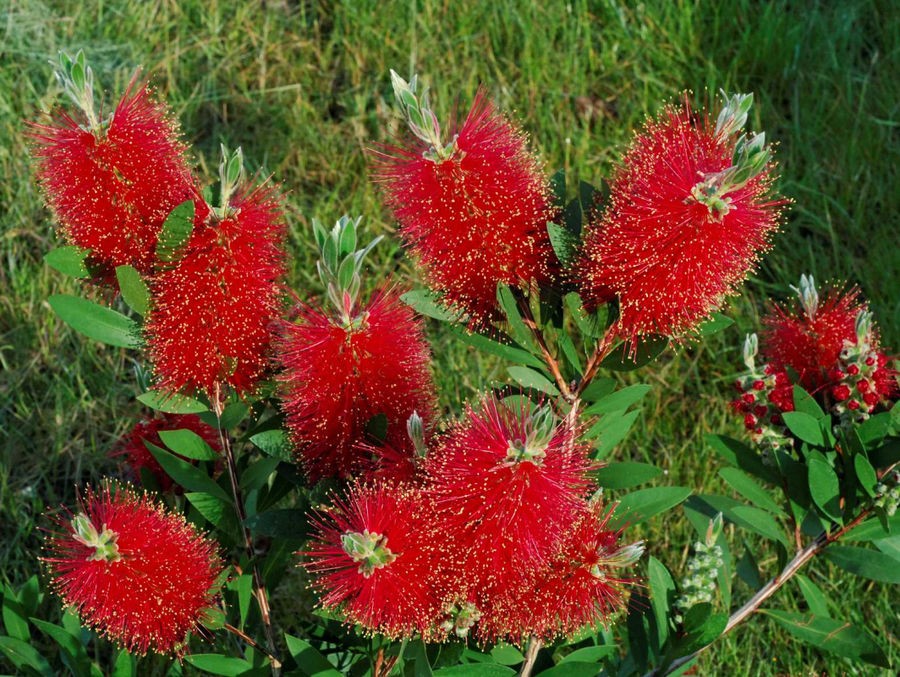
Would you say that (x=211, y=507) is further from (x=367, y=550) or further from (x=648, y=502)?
(x=648, y=502)

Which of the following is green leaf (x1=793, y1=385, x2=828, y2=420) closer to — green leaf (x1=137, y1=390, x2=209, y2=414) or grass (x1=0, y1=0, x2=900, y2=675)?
green leaf (x1=137, y1=390, x2=209, y2=414)

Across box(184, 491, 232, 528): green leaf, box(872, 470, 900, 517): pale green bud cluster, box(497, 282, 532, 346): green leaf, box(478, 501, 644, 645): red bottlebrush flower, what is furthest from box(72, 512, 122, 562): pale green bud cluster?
box(872, 470, 900, 517): pale green bud cluster

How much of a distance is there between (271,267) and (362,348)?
186mm

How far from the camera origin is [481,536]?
131cm

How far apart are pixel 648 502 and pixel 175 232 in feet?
2.76

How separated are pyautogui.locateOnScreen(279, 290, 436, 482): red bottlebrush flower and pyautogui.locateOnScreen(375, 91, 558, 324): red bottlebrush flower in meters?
0.10

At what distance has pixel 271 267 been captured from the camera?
1556 mm

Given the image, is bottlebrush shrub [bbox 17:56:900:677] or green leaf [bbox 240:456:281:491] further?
green leaf [bbox 240:456:281:491]

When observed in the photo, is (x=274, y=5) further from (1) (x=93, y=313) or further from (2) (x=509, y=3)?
(1) (x=93, y=313)

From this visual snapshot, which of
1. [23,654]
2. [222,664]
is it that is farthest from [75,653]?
[222,664]

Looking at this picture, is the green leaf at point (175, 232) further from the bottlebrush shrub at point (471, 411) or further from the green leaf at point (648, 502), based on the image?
the green leaf at point (648, 502)

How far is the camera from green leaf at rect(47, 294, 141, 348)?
1728mm

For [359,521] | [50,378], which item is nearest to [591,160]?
[50,378]

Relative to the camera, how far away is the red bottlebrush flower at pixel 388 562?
1319 millimetres
